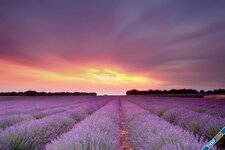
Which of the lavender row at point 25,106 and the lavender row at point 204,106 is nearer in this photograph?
the lavender row at point 204,106

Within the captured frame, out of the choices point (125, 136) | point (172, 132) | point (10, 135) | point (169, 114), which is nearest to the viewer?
point (172, 132)

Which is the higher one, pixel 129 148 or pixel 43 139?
pixel 43 139

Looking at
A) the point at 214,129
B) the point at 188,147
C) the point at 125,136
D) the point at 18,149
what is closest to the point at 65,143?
the point at 18,149

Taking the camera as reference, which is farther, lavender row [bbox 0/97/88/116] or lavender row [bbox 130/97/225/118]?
lavender row [bbox 0/97/88/116]

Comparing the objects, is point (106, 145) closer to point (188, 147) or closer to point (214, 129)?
point (188, 147)

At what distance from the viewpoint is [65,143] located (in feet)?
10.7

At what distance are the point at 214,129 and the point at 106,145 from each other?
3028 millimetres

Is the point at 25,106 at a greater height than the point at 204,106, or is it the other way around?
the point at 25,106

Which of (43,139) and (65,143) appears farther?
(43,139)

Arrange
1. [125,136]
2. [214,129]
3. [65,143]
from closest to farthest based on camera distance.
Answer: [65,143], [214,129], [125,136]

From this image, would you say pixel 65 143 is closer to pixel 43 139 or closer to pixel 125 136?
pixel 43 139

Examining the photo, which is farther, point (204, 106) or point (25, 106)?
point (25, 106)

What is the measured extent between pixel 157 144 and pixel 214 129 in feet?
7.62

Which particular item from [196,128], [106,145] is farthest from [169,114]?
[106,145]
